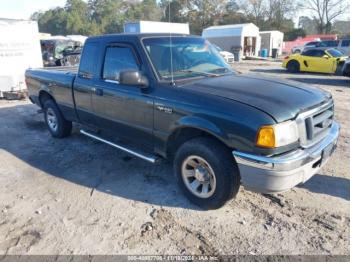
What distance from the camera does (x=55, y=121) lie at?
632 centimetres

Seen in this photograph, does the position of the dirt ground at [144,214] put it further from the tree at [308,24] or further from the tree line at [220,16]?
the tree at [308,24]

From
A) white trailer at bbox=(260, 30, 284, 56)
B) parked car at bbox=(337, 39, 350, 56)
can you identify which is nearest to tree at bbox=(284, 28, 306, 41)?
white trailer at bbox=(260, 30, 284, 56)

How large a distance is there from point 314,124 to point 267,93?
23.1 inches

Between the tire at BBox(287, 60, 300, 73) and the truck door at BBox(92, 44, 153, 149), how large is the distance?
15.3 meters

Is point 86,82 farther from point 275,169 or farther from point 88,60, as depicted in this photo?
point 275,169

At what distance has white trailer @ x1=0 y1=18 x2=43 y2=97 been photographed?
409 inches

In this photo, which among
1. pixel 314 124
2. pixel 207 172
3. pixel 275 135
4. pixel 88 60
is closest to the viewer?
pixel 275 135

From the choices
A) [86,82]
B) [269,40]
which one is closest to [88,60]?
[86,82]

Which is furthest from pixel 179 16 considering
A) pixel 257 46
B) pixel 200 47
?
pixel 200 47

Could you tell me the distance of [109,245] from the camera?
3154 mm

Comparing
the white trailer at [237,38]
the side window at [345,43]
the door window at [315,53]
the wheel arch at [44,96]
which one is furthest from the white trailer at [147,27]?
the wheel arch at [44,96]

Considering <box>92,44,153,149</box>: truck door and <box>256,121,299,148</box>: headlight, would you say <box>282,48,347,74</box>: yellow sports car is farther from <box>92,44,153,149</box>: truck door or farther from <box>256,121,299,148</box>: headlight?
<box>256,121,299,148</box>: headlight

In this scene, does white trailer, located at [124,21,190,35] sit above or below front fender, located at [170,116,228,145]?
above

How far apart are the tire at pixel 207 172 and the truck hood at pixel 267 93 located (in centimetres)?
57
